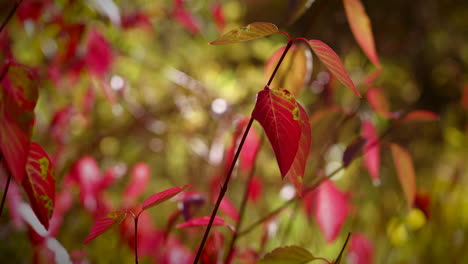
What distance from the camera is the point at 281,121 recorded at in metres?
0.33

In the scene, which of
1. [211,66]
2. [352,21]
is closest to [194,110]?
[211,66]

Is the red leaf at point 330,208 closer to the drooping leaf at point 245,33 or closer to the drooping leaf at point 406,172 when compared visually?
the drooping leaf at point 406,172

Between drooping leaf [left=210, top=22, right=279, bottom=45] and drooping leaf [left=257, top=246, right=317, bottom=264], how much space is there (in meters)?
0.20

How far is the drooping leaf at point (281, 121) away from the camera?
1.03 ft

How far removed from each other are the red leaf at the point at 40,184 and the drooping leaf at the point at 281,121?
0.20 metres

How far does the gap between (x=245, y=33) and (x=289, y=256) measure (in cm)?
21

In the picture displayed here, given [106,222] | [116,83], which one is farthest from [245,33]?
[116,83]

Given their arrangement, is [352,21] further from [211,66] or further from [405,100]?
[405,100]

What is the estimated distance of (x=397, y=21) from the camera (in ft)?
6.15

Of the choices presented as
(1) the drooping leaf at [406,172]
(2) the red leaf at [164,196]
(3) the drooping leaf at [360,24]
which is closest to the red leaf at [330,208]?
(1) the drooping leaf at [406,172]

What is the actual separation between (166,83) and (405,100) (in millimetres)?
1376

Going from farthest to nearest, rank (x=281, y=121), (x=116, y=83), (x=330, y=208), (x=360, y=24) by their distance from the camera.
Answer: (x=116, y=83) < (x=330, y=208) < (x=360, y=24) < (x=281, y=121)

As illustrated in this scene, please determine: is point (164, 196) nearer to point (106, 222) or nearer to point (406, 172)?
point (106, 222)

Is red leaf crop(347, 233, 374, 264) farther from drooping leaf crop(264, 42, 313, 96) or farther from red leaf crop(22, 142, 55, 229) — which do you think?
red leaf crop(22, 142, 55, 229)
